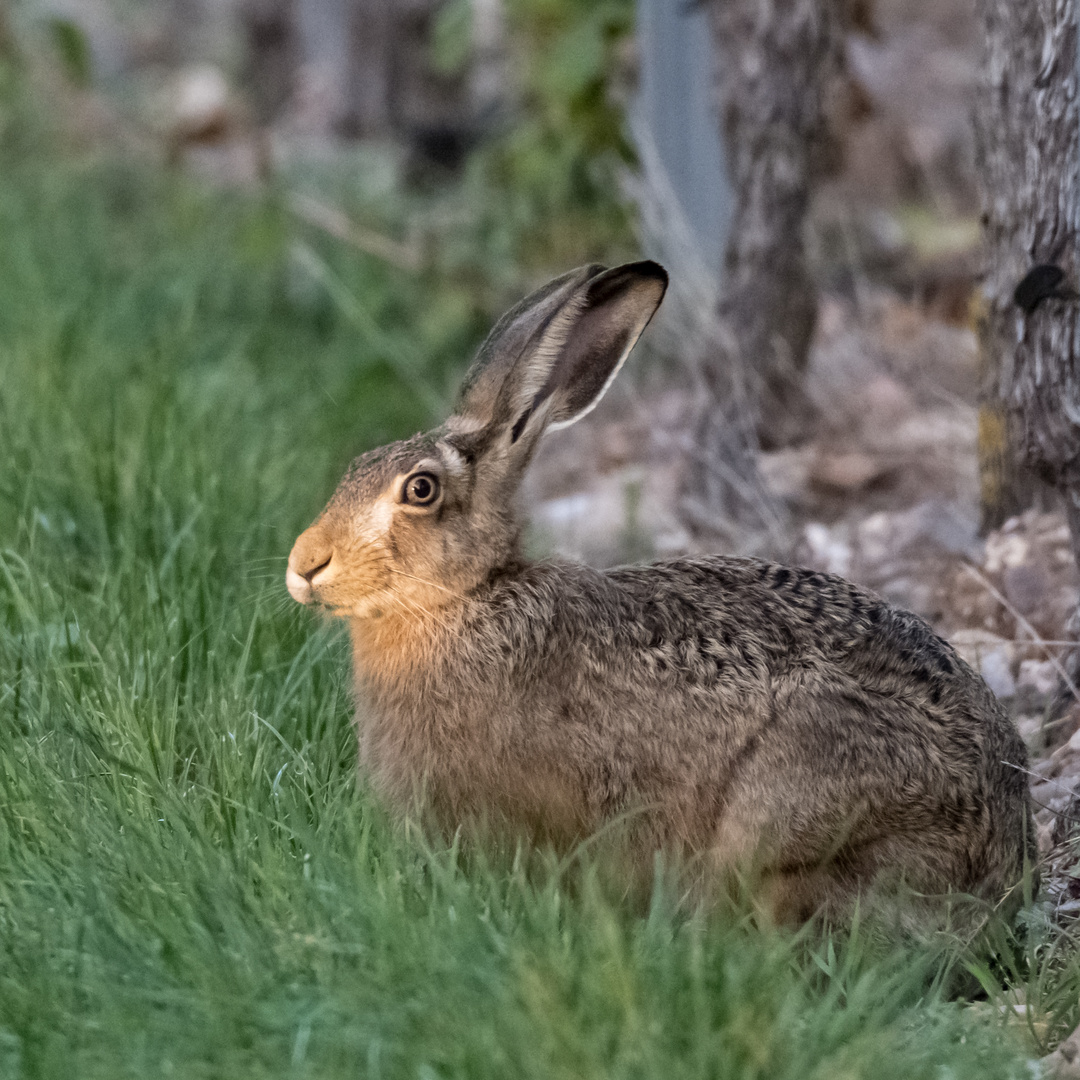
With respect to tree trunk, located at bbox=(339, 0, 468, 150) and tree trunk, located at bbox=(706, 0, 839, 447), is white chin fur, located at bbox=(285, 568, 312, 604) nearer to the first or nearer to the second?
tree trunk, located at bbox=(706, 0, 839, 447)

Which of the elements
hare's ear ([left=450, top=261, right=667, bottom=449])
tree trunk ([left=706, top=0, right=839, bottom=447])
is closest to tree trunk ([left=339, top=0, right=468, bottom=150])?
tree trunk ([left=706, top=0, right=839, bottom=447])

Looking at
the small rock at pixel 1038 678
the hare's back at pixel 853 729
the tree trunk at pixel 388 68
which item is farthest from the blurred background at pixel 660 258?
the tree trunk at pixel 388 68

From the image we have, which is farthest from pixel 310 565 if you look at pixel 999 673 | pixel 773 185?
pixel 773 185

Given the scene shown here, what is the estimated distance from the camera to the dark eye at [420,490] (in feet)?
10.4

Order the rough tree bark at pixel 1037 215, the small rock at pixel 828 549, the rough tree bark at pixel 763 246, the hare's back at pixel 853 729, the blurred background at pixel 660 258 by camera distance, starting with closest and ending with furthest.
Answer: the hare's back at pixel 853 729
the rough tree bark at pixel 1037 215
the small rock at pixel 828 549
the blurred background at pixel 660 258
the rough tree bark at pixel 763 246

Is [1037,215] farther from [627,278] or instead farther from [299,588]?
[299,588]

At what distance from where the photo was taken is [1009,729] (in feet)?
10.9

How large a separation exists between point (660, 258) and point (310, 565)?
3.56 metres

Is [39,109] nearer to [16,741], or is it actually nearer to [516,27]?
[516,27]

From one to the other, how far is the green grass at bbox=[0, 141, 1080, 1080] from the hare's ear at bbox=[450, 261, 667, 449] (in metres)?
0.74

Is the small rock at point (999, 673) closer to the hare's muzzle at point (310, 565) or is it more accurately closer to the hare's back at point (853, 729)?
the hare's back at point (853, 729)

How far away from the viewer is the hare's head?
3.14 meters

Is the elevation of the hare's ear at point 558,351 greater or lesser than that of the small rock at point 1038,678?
greater

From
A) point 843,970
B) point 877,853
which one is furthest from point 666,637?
point 843,970
